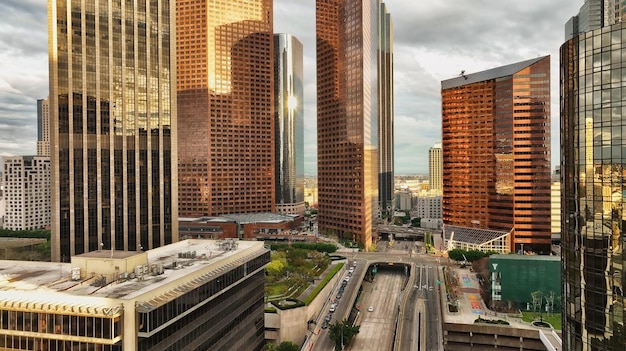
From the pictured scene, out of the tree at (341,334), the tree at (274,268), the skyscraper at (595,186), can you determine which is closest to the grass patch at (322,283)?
the tree at (341,334)

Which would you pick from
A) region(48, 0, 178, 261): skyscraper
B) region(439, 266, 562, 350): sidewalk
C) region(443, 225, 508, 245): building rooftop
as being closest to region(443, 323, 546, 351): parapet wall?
region(439, 266, 562, 350): sidewalk

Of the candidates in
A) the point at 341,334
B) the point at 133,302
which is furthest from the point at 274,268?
the point at 133,302

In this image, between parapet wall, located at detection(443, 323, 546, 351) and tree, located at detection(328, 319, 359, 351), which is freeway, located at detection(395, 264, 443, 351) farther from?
tree, located at detection(328, 319, 359, 351)

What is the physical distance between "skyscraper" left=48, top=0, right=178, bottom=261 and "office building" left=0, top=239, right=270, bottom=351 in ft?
107

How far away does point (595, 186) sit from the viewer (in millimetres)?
45969

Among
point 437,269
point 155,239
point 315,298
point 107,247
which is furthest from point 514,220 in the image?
point 107,247

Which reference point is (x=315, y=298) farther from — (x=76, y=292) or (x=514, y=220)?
(x=514, y=220)

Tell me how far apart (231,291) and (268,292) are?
43703 mm

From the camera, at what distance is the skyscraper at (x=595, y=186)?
4378cm

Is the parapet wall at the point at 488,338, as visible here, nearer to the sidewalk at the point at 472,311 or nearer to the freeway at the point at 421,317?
the sidewalk at the point at 472,311

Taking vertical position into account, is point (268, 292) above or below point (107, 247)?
below

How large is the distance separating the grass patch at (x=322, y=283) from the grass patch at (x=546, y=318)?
179 feet

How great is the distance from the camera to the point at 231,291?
7344cm

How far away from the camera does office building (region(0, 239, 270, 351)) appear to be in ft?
166
